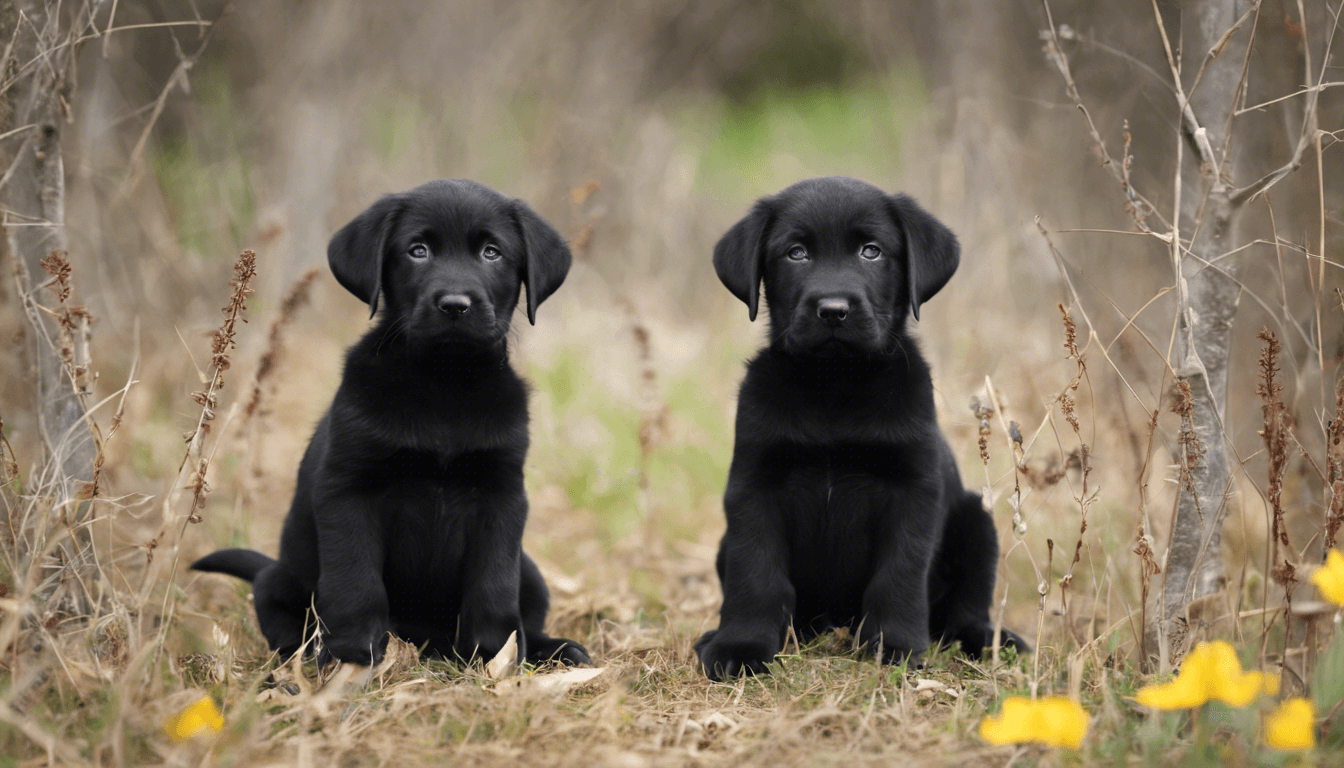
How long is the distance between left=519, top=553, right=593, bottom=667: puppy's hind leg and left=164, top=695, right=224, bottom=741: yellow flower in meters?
1.19

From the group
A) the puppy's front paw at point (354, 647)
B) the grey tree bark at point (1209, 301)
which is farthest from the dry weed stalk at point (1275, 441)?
the puppy's front paw at point (354, 647)

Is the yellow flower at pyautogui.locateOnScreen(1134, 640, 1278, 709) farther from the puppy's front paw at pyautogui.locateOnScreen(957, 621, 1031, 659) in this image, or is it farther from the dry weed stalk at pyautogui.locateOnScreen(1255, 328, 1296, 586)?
the puppy's front paw at pyautogui.locateOnScreen(957, 621, 1031, 659)

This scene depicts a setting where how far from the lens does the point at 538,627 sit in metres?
3.50

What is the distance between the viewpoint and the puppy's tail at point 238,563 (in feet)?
11.1

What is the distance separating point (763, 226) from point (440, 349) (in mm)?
991

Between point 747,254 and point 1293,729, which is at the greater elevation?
point 747,254

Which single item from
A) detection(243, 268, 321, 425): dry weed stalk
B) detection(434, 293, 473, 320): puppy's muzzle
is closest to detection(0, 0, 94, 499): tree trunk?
detection(243, 268, 321, 425): dry weed stalk

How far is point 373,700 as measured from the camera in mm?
2598

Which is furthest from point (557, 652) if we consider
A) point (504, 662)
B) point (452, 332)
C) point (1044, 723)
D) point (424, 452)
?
point (1044, 723)

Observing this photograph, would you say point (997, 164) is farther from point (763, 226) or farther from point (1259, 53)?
point (763, 226)

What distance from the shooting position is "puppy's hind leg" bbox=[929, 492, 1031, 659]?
3.51 meters

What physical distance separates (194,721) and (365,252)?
4.68 ft

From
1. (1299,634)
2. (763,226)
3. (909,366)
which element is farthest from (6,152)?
(1299,634)

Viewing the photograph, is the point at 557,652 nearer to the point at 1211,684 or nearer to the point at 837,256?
the point at 837,256
